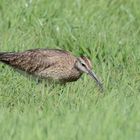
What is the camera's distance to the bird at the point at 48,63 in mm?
8586

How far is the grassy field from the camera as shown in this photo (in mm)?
Answer: 5910

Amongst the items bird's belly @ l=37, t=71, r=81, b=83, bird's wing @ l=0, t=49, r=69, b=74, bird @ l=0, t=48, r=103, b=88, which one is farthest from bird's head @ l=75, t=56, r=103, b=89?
bird's wing @ l=0, t=49, r=69, b=74

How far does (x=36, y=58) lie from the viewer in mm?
8758

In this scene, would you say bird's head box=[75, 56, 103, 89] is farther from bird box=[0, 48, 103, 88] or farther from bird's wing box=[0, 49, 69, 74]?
bird's wing box=[0, 49, 69, 74]

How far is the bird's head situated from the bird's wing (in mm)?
218

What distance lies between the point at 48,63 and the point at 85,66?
0.49 metres

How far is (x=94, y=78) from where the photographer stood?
8.20 m

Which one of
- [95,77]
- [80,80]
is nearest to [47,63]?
[80,80]

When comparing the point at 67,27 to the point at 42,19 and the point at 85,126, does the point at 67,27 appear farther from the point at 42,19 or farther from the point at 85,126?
the point at 85,126

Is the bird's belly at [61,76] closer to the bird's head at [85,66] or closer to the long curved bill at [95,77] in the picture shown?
the bird's head at [85,66]

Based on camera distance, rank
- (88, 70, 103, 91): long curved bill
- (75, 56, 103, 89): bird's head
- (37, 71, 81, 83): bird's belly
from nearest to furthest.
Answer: (88, 70, 103, 91): long curved bill < (75, 56, 103, 89): bird's head < (37, 71, 81, 83): bird's belly

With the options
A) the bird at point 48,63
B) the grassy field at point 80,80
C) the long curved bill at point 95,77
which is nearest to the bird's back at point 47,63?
the bird at point 48,63

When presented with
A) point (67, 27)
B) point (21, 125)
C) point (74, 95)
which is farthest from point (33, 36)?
point (21, 125)

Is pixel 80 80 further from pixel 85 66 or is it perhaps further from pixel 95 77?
pixel 95 77
